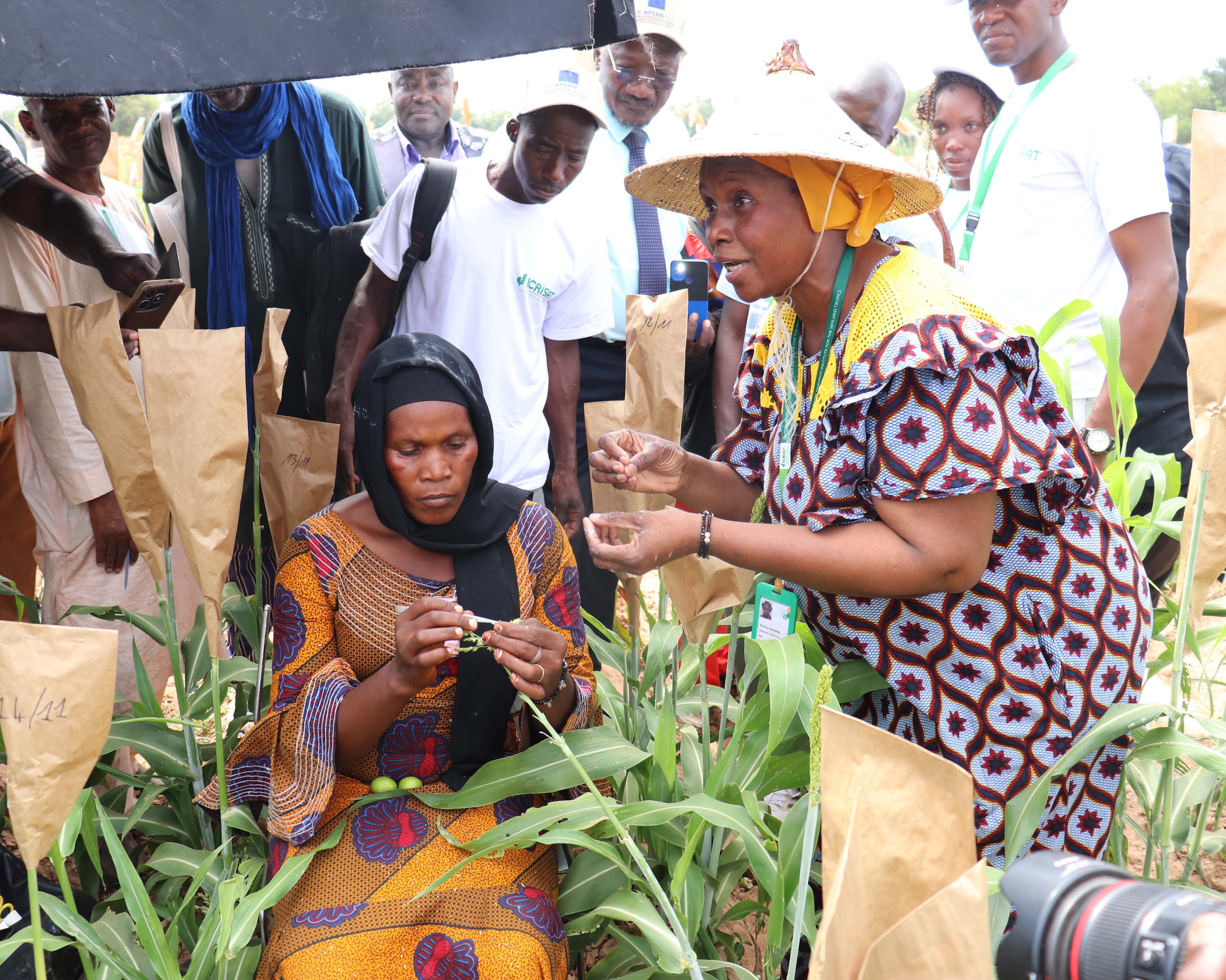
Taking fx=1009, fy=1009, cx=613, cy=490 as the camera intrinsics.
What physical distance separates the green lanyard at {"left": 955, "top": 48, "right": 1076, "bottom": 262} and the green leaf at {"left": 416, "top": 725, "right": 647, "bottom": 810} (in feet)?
7.21

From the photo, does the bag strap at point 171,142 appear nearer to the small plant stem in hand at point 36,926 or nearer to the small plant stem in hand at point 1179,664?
the small plant stem in hand at point 36,926

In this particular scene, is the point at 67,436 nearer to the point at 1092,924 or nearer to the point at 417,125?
the point at 417,125

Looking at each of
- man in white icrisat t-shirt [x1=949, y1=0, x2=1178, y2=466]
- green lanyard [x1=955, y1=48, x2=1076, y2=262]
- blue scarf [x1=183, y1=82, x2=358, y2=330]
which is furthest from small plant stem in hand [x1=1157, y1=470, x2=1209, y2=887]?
blue scarf [x1=183, y1=82, x2=358, y2=330]

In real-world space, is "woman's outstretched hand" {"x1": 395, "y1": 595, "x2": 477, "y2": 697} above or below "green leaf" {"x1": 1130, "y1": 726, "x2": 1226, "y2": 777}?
above

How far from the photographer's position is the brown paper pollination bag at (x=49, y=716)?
1.10 meters

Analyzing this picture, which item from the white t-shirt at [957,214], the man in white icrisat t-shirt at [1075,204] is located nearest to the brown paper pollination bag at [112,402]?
the man in white icrisat t-shirt at [1075,204]

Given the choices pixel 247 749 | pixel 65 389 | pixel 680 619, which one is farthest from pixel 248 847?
pixel 65 389

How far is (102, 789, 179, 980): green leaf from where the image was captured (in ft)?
5.30

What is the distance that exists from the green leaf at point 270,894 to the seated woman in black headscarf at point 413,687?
0.09 ft

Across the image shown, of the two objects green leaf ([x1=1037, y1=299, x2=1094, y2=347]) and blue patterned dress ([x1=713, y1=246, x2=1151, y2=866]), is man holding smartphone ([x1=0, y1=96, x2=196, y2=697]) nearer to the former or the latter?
blue patterned dress ([x1=713, y1=246, x2=1151, y2=866])

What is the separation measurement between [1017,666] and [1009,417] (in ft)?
1.41

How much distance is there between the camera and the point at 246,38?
1327mm

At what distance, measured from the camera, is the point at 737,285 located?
1.73 m

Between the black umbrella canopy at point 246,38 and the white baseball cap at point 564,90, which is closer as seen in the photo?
the black umbrella canopy at point 246,38
